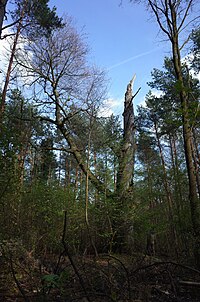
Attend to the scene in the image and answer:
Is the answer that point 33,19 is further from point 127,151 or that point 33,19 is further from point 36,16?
point 127,151

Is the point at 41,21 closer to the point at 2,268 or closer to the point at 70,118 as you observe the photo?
the point at 70,118

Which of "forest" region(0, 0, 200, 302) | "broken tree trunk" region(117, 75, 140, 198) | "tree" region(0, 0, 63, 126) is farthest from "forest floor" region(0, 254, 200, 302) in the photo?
"tree" region(0, 0, 63, 126)

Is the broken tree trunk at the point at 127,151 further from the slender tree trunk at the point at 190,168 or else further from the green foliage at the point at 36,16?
the green foliage at the point at 36,16

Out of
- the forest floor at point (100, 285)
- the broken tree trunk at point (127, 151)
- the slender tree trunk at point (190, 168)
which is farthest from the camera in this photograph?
the broken tree trunk at point (127, 151)

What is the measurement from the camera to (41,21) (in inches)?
381

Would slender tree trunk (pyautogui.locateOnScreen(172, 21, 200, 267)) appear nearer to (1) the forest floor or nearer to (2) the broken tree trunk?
(1) the forest floor

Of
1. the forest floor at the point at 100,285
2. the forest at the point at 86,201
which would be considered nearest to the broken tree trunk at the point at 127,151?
the forest at the point at 86,201

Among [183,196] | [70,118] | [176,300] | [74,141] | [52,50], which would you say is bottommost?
[176,300]

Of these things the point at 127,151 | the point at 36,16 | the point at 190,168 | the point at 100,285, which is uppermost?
the point at 36,16

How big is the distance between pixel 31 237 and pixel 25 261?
104 cm

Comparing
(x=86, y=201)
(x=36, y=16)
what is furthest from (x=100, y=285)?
(x=36, y=16)

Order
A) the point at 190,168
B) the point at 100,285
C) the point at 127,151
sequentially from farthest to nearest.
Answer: the point at 127,151 → the point at 190,168 → the point at 100,285

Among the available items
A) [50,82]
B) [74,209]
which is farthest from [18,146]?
[50,82]

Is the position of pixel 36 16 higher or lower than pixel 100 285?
higher
